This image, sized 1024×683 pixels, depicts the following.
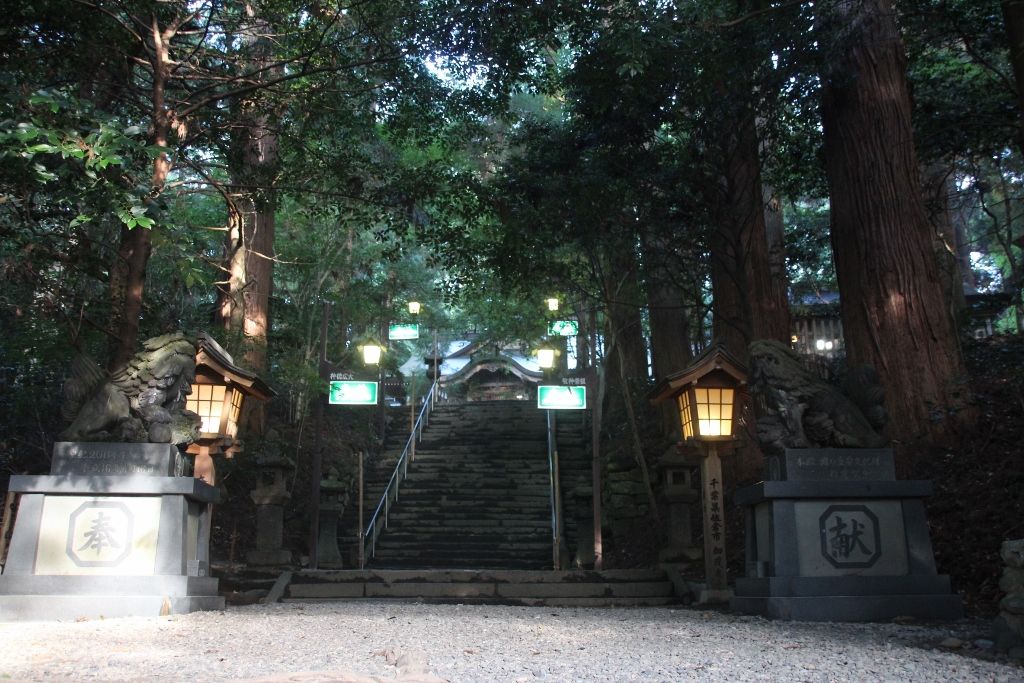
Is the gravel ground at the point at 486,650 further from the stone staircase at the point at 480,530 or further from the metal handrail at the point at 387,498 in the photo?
the metal handrail at the point at 387,498

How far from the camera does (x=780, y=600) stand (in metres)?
6.63

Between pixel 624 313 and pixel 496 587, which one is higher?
pixel 624 313

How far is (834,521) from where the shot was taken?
22.7 feet

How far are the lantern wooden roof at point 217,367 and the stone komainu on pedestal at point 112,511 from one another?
0.79 metres

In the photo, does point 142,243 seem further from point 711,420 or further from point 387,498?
point 387,498

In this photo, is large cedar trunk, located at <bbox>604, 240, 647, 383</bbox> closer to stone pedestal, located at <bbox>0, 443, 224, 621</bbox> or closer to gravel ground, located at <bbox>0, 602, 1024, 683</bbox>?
gravel ground, located at <bbox>0, 602, 1024, 683</bbox>

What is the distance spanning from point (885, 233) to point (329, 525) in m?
9.15

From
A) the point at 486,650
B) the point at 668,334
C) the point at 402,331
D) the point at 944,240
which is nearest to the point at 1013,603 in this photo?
the point at 486,650

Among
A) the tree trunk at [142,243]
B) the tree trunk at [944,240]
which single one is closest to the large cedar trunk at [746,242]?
the tree trunk at [944,240]

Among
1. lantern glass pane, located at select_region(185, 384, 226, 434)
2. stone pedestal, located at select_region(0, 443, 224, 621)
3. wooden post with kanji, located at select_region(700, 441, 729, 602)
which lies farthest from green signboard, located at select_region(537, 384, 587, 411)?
stone pedestal, located at select_region(0, 443, 224, 621)

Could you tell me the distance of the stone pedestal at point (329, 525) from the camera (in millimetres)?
13016

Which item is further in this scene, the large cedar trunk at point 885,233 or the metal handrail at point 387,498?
the metal handrail at point 387,498

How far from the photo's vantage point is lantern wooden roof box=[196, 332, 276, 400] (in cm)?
831

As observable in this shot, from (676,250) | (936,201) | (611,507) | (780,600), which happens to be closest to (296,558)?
(611,507)
